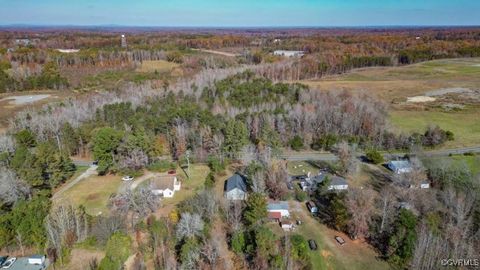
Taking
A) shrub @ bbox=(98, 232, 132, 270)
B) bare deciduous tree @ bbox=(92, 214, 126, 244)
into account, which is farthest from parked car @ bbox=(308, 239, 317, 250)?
bare deciduous tree @ bbox=(92, 214, 126, 244)

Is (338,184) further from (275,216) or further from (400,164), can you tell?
(400,164)

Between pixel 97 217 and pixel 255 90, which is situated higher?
pixel 255 90

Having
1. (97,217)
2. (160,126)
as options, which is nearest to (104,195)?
(97,217)

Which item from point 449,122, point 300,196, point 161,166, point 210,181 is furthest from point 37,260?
point 449,122

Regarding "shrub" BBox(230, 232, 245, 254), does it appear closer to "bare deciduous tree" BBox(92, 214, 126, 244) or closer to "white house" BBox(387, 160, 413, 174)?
"bare deciduous tree" BBox(92, 214, 126, 244)

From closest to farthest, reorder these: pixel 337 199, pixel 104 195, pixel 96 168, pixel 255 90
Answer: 1. pixel 337 199
2. pixel 104 195
3. pixel 96 168
4. pixel 255 90

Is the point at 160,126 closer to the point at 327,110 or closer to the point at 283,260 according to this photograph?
the point at 327,110

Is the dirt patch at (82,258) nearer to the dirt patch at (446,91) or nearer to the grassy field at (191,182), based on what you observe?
the grassy field at (191,182)
